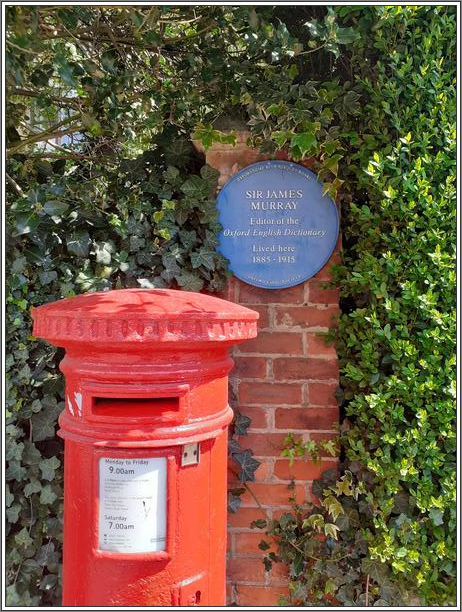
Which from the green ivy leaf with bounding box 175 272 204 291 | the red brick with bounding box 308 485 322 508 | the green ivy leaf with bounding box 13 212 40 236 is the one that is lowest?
the red brick with bounding box 308 485 322 508

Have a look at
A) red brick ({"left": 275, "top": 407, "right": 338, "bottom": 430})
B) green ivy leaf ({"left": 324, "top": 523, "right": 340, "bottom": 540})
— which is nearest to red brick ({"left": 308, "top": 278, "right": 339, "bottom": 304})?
red brick ({"left": 275, "top": 407, "right": 338, "bottom": 430})

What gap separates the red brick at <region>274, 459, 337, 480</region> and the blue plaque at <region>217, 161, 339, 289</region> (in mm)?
875

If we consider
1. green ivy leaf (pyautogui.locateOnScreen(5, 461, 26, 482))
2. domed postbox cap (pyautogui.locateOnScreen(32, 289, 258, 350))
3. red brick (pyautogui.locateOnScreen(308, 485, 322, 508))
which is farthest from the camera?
red brick (pyautogui.locateOnScreen(308, 485, 322, 508))

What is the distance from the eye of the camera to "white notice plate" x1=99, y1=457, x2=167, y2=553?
147 cm

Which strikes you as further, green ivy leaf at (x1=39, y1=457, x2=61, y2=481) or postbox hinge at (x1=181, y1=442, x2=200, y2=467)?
green ivy leaf at (x1=39, y1=457, x2=61, y2=481)

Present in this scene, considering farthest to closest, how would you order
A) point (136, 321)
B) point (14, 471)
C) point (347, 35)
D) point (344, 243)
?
1. point (344, 243)
2. point (14, 471)
3. point (347, 35)
4. point (136, 321)

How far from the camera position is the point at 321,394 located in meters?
2.43

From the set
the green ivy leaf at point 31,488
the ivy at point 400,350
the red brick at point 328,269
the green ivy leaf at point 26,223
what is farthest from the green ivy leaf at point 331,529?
the green ivy leaf at point 26,223

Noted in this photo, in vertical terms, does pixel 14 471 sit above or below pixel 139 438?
below

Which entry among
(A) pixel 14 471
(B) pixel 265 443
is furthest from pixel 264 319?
(A) pixel 14 471

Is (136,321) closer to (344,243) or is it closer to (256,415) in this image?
(256,415)

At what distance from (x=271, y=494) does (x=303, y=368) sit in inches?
25.3

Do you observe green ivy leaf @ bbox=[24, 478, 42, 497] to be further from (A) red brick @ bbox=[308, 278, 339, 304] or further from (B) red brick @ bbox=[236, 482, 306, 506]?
(A) red brick @ bbox=[308, 278, 339, 304]

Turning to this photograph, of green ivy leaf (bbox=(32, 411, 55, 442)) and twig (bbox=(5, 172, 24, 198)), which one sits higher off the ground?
twig (bbox=(5, 172, 24, 198))
